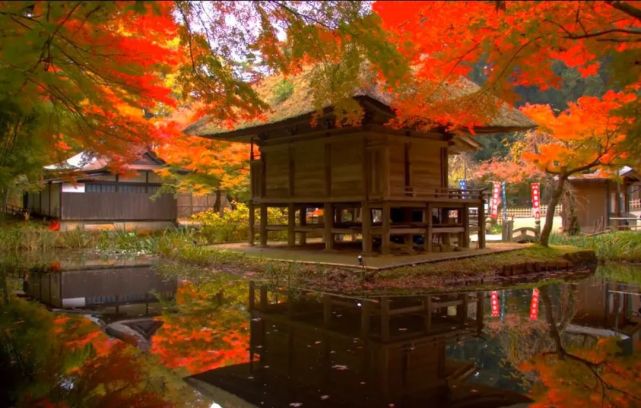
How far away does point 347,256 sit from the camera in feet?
44.0

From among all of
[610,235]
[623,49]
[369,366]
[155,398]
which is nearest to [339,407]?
[369,366]

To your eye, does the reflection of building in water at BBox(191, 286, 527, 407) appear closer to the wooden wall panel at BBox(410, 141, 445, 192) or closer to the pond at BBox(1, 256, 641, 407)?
the pond at BBox(1, 256, 641, 407)

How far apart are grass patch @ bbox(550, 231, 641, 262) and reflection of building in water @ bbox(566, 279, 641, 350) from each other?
499 centimetres

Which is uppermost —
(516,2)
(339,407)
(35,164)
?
(516,2)

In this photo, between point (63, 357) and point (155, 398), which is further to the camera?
point (63, 357)

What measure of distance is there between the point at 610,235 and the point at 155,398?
17.8 m

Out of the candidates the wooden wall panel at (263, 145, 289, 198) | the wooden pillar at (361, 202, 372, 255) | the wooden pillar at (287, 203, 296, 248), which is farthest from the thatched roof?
the wooden pillar at (361, 202, 372, 255)

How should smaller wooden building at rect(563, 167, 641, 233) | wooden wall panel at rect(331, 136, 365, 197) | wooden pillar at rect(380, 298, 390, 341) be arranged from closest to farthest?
wooden pillar at rect(380, 298, 390, 341) → wooden wall panel at rect(331, 136, 365, 197) → smaller wooden building at rect(563, 167, 641, 233)

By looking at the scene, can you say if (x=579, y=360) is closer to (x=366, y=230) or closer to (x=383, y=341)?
(x=383, y=341)

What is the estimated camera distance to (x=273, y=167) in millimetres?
16266

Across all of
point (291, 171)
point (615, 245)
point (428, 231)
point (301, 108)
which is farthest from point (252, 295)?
point (615, 245)

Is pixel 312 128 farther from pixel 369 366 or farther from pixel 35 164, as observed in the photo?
pixel 369 366

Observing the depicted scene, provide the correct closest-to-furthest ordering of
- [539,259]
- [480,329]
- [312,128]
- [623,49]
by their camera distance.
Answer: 1. [623,49]
2. [480,329]
3. [539,259]
4. [312,128]

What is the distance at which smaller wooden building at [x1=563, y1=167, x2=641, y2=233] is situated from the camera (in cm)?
2480
